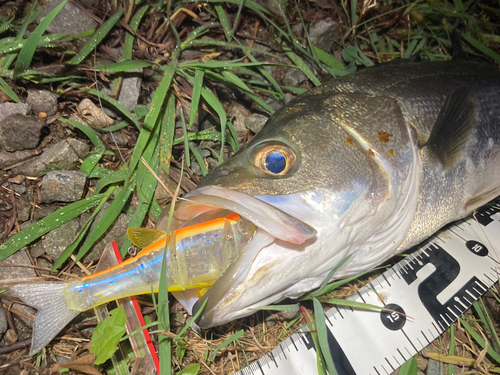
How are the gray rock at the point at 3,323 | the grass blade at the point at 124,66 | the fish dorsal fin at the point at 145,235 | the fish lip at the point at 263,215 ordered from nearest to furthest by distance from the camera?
the fish lip at the point at 263,215
the fish dorsal fin at the point at 145,235
the gray rock at the point at 3,323
the grass blade at the point at 124,66

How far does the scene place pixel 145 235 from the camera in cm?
202

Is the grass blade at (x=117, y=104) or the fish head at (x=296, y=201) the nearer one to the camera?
the fish head at (x=296, y=201)

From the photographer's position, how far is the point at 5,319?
229 centimetres

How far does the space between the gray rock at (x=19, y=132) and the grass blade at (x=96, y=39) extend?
0.53 metres

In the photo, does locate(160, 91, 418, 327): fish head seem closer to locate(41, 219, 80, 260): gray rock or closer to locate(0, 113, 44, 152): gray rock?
locate(41, 219, 80, 260): gray rock

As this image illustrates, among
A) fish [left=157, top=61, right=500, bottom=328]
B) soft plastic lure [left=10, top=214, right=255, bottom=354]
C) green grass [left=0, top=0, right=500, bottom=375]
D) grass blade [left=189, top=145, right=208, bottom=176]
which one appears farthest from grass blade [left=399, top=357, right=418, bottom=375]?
grass blade [left=189, top=145, right=208, bottom=176]

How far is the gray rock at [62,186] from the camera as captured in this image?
2.44 m

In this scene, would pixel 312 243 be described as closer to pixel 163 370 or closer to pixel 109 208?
pixel 163 370

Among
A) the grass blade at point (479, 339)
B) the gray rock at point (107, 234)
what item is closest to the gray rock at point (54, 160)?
the gray rock at point (107, 234)

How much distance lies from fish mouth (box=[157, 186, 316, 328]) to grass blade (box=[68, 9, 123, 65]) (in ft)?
5.26

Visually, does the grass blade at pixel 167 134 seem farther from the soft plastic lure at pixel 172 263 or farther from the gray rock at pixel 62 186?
the soft plastic lure at pixel 172 263

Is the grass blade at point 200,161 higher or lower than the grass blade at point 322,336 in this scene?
higher

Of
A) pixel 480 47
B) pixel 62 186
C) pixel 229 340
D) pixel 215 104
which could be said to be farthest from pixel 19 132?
pixel 480 47

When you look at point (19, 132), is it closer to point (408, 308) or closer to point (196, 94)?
point (196, 94)
